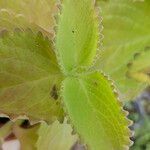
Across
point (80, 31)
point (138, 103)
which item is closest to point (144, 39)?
point (80, 31)

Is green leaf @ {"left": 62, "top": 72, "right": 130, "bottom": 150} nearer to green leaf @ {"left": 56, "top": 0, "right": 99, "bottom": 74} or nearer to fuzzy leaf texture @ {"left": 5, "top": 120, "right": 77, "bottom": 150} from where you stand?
green leaf @ {"left": 56, "top": 0, "right": 99, "bottom": 74}

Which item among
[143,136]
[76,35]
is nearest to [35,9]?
[76,35]

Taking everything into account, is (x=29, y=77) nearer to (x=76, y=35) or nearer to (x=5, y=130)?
(x=76, y=35)

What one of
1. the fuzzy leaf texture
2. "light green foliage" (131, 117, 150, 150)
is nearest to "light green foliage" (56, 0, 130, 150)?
the fuzzy leaf texture

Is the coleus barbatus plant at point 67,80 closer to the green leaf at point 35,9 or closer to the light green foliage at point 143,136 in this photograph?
the green leaf at point 35,9

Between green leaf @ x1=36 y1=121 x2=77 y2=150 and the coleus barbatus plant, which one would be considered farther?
green leaf @ x1=36 y1=121 x2=77 y2=150

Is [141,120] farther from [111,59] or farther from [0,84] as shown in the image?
[0,84]
